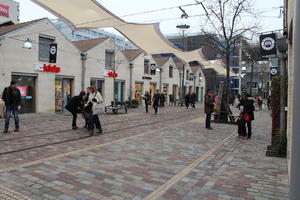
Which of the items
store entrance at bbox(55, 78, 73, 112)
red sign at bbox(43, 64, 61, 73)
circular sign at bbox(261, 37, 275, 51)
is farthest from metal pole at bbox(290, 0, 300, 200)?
store entrance at bbox(55, 78, 73, 112)

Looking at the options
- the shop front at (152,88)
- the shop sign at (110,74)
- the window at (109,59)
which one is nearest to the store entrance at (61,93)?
the shop sign at (110,74)

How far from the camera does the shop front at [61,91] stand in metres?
18.6

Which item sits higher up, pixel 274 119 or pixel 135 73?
pixel 135 73

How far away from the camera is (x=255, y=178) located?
4.83m

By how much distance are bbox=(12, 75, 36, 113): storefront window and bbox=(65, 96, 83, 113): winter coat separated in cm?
777

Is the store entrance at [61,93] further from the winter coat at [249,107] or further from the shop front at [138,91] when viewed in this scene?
the winter coat at [249,107]

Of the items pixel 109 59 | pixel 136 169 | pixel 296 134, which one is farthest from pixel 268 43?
pixel 109 59

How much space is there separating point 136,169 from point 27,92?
1380 centimetres

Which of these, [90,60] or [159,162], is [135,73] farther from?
[159,162]

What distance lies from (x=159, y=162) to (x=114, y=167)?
3.46 ft

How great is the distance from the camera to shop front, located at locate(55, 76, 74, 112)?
18.6 meters

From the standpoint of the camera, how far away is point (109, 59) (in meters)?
23.5

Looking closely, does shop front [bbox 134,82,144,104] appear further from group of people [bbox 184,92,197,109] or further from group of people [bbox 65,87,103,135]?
group of people [bbox 65,87,103,135]

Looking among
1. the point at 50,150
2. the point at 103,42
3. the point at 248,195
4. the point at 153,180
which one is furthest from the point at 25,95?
the point at 248,195
